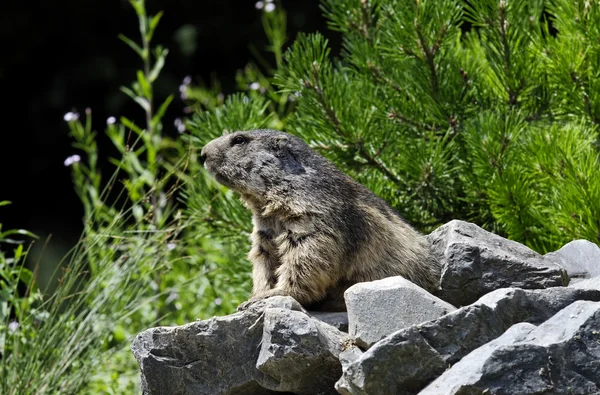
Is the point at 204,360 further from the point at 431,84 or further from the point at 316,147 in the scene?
the point at 431,84

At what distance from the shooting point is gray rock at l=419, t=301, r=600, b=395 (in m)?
2.44

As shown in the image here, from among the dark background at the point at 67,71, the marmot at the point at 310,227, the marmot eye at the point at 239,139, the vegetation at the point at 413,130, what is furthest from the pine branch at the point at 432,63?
the dark background at the point at 67,71

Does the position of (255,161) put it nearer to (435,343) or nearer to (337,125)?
(337,125)

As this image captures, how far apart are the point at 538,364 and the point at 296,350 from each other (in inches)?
29.3

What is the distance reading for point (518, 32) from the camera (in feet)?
14.2

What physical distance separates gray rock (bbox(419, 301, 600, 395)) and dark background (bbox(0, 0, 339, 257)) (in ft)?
21.2

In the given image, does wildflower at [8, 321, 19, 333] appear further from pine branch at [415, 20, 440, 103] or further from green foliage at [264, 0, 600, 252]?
pine branch at [415, 20, 440, 103]

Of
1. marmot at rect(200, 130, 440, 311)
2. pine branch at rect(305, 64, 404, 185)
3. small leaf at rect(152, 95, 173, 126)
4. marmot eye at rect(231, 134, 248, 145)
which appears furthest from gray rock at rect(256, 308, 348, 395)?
small leaf at rect(152, 95, 173, 126)

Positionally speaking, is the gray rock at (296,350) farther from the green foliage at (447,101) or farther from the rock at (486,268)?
the green foliage at (447,101)

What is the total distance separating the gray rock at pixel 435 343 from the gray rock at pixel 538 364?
0.12 metres

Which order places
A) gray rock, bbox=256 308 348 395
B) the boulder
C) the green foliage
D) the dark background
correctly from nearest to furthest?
1. gray rock, bbox=256 308 348 395
2. the boulder
3. the green foliage
4. the dark background

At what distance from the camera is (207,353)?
3.04m

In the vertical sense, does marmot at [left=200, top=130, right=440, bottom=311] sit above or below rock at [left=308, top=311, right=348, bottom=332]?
above

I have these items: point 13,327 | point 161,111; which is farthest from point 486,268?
point 161,111
